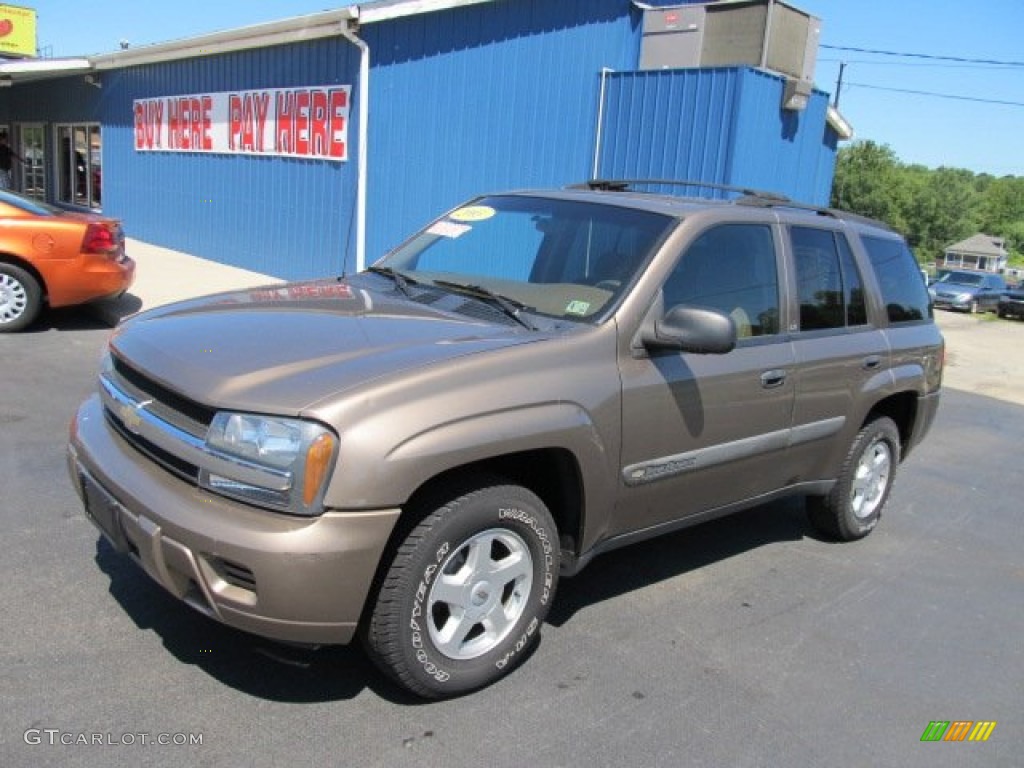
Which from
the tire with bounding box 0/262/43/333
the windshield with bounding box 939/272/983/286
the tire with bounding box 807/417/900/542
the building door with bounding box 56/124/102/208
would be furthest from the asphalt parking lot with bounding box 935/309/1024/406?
the building door with bounding box 56/124/102/208

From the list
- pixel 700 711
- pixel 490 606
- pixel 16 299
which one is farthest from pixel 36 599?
pixel 16 299

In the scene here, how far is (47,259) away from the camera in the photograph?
8.56 metres

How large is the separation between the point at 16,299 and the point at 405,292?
6.47 meters

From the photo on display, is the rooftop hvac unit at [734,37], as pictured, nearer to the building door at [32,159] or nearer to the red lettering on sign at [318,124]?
the red lettering on sign at [318,124]

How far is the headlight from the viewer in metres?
2.56

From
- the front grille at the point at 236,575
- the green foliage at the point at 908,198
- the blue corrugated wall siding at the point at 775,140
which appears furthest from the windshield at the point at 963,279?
the green foliage at the point at 908,198

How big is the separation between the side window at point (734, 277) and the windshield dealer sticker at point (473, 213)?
1085 millimetres

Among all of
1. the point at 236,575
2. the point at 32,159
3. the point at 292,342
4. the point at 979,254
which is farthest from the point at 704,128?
the point at 979,254

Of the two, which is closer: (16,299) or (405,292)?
(405,292)

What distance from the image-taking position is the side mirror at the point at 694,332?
3.20m

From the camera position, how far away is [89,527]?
4.19 metres

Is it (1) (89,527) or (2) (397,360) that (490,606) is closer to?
(2) (397,360)

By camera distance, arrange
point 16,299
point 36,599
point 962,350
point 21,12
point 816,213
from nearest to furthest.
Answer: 1. point 36,599
2. point 816,213
3. point 16,299
4. point 962,350
5. point 21,12

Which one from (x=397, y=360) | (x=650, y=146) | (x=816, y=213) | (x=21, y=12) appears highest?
(x=21, y=12)
